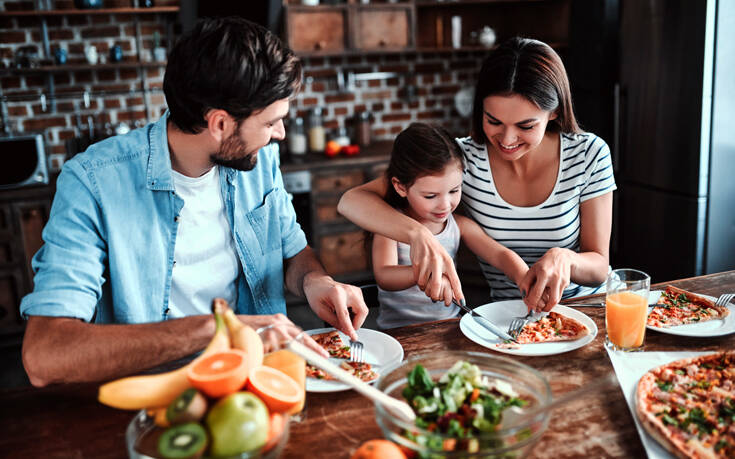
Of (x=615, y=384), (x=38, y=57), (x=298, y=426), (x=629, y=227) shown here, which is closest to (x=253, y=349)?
(x=298, y=426)

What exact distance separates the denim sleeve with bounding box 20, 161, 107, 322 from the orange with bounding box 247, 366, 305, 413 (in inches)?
22.9

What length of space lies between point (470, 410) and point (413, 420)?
8 cm

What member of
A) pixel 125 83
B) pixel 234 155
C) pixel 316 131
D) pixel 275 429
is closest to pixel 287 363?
pixel 275 429

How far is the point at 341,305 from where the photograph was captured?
133cm

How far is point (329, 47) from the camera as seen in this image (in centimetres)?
387

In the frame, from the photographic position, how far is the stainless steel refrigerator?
9.81 ft

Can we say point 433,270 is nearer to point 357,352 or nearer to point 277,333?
point 357,352

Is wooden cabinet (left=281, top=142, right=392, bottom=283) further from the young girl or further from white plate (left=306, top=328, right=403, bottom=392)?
white plate (left=306, top=328, right=403, bottom=392)

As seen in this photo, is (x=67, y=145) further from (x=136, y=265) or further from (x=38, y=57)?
(x=136, y=265)

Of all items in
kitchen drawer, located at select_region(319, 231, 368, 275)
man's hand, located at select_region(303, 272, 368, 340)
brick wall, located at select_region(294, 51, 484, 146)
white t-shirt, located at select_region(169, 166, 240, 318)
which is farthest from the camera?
brick wall, located at select_region(294, 51, 484, 146)

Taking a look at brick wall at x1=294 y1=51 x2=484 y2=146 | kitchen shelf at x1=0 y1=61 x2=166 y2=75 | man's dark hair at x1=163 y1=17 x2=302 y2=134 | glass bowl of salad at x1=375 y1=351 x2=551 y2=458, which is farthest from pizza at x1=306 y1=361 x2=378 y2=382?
brick wall at x1=294 y1=51 x2=484 y2=146

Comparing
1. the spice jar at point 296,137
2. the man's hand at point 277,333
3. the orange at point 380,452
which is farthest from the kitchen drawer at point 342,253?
the orange at point 380,452

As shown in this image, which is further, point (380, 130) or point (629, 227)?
point (380, 130)

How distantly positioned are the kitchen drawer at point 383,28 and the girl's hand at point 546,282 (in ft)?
9.23
